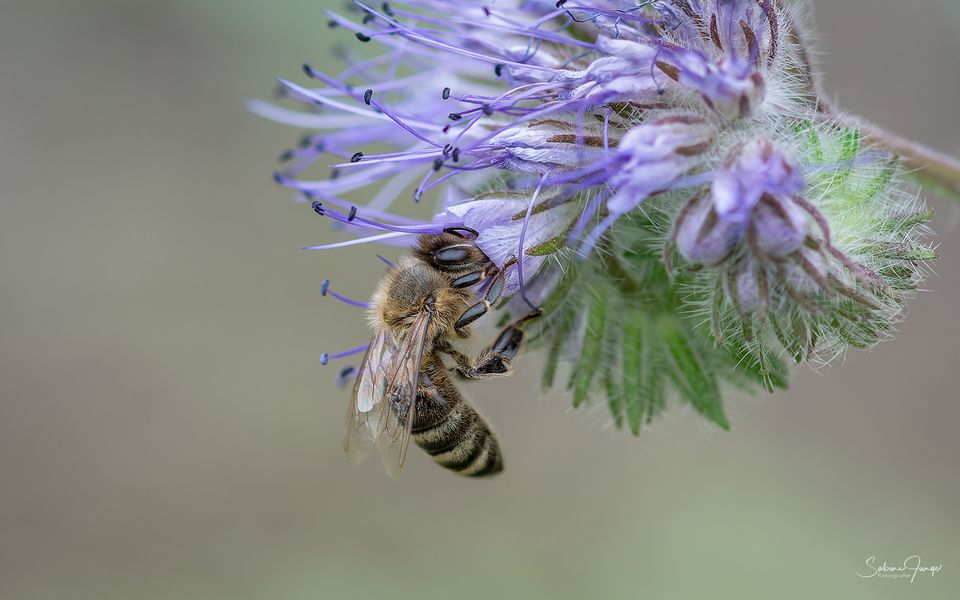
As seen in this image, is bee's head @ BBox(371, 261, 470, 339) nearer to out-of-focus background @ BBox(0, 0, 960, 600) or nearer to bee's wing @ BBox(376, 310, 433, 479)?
bee's wing @ BBox(376, 310, 433, 479)

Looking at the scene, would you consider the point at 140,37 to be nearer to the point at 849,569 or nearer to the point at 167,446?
the point at 167,446

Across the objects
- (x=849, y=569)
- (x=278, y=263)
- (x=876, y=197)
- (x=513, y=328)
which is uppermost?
(x=278, y=263)

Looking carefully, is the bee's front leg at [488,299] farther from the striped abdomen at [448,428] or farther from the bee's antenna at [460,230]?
the striped abdomen at [448,428]

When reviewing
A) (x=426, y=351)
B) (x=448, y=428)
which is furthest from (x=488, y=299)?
(x=448, y=428)

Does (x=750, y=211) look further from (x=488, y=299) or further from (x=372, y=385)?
(x=372, y=385)

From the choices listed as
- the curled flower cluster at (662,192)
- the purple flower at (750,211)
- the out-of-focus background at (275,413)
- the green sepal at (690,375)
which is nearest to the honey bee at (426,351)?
the curled flower cluster at (662,192)

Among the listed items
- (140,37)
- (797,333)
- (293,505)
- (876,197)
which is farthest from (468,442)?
Result: (140,37)

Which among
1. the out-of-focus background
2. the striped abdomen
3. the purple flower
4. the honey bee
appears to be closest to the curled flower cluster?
the purple flower
